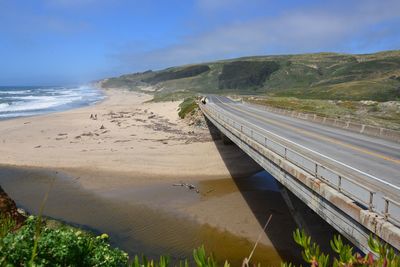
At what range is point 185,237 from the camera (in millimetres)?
17047

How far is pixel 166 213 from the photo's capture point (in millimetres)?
20172

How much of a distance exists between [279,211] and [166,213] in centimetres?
601

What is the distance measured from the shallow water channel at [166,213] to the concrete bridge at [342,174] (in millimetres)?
2476

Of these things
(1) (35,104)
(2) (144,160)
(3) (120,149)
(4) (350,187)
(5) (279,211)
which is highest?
(4) (350,187)

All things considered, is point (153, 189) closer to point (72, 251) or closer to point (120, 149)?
point (120, 149)

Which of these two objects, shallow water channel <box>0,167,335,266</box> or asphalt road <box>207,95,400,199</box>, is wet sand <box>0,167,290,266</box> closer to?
shallow water channel <box>0,167,335,266</box>

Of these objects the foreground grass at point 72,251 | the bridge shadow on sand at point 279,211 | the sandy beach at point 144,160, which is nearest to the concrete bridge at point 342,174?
the bridge shadow on sand at point 279,211

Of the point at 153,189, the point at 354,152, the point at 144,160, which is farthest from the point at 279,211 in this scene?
the point at 144,160

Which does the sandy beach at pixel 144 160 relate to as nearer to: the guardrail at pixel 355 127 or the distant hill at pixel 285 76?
the guardrail at pixel 355 127

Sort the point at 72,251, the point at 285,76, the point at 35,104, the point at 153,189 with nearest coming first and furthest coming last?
Result: the point at 72,251 < the point at 153,189 < the point at 35,104 < the point at 285,76

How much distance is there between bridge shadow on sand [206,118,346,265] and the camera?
52.0 ft

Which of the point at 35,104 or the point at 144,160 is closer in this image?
the point at 144,160

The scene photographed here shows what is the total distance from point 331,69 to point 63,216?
5883 inches

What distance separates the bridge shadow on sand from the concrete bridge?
240 centimetres
